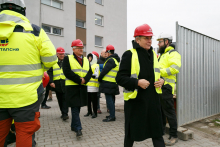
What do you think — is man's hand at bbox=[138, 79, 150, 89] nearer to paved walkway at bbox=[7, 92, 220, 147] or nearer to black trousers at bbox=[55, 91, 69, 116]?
paved walkway at bbox=[7, 92, 220, 147]

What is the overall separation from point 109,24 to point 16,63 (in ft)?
69.5

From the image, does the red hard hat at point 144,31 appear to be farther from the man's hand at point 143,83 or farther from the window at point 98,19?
the window at point 98,19

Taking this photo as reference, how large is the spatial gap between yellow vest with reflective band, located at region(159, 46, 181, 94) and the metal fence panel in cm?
47

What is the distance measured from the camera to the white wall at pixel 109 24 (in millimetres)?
19969

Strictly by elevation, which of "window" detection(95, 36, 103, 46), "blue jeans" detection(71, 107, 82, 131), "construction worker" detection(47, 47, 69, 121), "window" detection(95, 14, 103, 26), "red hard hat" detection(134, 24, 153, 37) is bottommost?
"blue jeans" detection(71, 107, 82, 131)

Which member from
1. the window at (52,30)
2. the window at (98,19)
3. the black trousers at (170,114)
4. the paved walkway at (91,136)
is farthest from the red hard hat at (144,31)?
the window at (98,19)

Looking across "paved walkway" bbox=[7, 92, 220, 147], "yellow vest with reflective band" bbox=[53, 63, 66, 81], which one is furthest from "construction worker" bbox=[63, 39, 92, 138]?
"yellow vest with reflective band" bbox=[53, 63, 66, 81]

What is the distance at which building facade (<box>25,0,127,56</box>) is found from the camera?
52.4 feet

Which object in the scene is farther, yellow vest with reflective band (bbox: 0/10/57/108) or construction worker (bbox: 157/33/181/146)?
construction worker (bbox: 157/33/181/146)

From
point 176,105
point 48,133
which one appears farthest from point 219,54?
point 48,133

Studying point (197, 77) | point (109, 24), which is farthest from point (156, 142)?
point (109, 24)

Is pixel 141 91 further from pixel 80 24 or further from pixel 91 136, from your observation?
pixel 80 24

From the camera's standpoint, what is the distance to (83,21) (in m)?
19.7

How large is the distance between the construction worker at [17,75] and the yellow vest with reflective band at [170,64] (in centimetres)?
249
